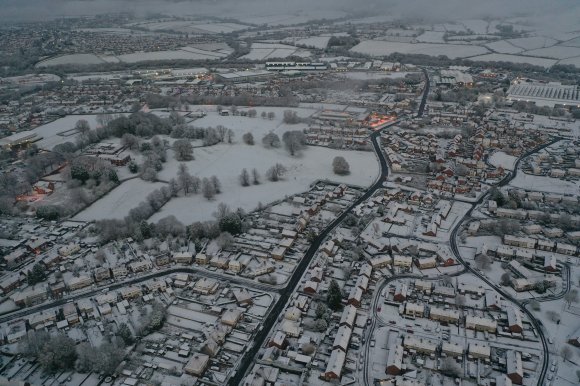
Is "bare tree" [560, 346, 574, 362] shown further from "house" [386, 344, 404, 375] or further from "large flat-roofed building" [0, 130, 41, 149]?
"large flat-roofed building" [0, 130, 41, 149]

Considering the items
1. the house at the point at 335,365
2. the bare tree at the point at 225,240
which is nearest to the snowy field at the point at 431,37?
the bare tree at the point at 225,240

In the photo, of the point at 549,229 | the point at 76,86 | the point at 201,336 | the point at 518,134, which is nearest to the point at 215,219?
the point at 201,336

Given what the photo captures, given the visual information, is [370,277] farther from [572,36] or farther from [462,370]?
[572,36]

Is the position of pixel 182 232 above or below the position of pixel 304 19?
below

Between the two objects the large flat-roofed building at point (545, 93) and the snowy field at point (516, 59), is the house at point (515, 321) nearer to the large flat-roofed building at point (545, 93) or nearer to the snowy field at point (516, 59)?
the large flat-roofed building at point (545, 93)

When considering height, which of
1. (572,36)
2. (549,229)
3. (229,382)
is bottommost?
(229,382)

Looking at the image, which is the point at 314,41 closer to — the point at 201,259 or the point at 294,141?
the point at 294,141

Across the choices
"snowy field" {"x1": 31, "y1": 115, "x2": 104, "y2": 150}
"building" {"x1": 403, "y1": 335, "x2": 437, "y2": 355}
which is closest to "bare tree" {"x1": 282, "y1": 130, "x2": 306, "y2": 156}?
"snowy field" {"x1": 31, "y1": 115, "x2": 104, "y2": 150}
